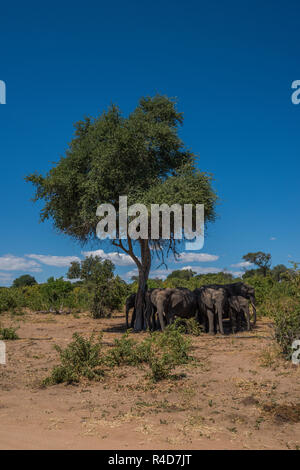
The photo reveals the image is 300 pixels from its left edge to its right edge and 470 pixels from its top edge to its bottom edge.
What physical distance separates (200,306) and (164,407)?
9096 millimetres

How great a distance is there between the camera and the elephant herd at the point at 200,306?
15422 mm

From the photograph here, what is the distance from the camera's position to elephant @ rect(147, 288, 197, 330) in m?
15.6

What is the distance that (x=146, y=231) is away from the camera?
50.2ft

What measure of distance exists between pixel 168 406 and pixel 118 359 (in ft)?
9.49

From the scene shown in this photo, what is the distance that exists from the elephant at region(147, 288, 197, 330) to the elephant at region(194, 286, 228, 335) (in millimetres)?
426

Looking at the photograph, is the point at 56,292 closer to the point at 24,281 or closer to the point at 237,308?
the point at 237,308

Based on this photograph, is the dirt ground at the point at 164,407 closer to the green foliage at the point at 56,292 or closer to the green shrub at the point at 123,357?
the green shrub at the point at 123,357

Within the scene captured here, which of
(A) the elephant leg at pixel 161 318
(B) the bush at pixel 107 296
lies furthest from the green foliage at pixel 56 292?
(A) the elephant leg at pixel 161 318

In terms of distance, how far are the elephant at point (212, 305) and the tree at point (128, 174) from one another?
6.90 ft

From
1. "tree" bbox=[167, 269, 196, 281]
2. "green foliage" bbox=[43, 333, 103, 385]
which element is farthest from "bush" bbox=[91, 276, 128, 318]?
"tree" bbox=[167, 269, 196, 281]

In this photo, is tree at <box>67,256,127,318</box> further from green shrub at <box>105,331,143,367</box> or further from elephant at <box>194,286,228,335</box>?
green shrub at <box>105,331,143,367</box>
